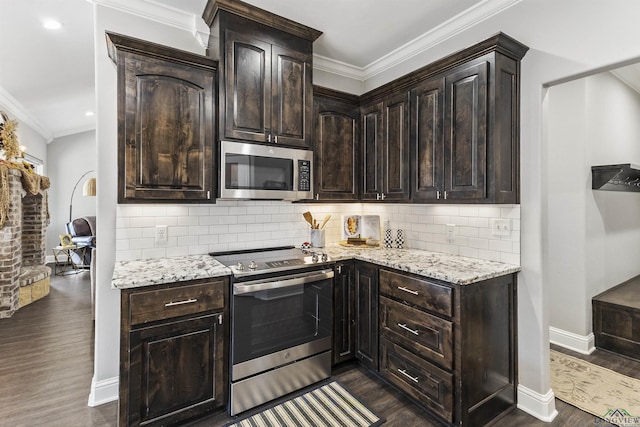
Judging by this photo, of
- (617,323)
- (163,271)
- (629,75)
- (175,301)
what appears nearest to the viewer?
(175,301)

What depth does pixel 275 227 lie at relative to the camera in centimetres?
301

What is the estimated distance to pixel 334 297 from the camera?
2559 mm

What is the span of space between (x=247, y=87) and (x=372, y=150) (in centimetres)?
132

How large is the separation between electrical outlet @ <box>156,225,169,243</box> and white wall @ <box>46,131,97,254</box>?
6804mm

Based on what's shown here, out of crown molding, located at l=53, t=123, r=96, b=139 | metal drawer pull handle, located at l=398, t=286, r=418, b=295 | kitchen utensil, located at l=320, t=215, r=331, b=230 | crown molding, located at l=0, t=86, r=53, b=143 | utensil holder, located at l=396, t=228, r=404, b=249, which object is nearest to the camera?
metal drawer pull handle, located at l=398, t=286, r=418, b=295

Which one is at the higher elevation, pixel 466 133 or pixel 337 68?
pixel 337 68

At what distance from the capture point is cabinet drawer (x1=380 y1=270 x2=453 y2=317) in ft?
6.28

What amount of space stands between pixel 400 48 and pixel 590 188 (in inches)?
90.9

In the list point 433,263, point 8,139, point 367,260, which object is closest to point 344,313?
point 367,260

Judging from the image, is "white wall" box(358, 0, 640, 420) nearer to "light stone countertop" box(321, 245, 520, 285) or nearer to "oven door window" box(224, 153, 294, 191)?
"light stone countertop" box(321, 245, 520, 285)

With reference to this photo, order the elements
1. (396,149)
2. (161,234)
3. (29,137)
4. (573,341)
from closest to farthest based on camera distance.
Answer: (161,234) → (396,149) → (573,341) → (29,137)

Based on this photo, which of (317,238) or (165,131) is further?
(317,238)

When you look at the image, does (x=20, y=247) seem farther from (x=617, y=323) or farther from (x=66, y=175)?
(x=617, y=323)

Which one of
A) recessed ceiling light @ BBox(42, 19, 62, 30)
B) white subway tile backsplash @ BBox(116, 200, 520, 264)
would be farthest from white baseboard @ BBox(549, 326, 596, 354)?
recessed ceiling light @ BBox(42, 19, 62, 30)
